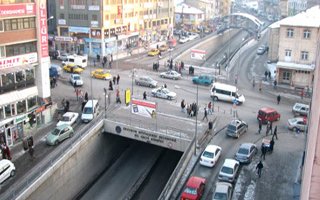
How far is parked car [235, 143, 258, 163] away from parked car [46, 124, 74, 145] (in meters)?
13.5

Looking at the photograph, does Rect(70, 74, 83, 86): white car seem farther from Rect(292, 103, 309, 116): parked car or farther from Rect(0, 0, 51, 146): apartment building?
Rect(292, 103, 309, 116): parked car

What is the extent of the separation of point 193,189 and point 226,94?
18.4 metres

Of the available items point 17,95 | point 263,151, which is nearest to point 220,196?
point 263,151

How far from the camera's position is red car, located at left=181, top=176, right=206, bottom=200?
88.5 feet

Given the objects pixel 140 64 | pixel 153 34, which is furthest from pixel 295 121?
pixel 153 34

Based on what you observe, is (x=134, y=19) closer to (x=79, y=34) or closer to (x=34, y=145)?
(x=79, y=34)

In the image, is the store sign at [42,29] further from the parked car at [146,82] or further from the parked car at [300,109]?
the parked car at [300,109]

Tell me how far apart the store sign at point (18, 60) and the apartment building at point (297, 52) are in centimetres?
2859

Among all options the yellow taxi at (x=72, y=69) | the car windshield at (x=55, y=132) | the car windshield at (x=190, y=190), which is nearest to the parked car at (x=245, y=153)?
the car windshield at (x=190, y=190)

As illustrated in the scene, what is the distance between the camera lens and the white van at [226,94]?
4375cm

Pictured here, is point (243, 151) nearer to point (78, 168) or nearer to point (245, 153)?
point (245, 153)

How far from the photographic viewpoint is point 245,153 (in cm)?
3159

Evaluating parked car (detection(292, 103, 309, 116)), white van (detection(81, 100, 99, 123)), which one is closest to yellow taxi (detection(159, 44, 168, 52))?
white van (detection(81, 100, 99, 123))

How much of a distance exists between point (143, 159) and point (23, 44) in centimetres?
1487
